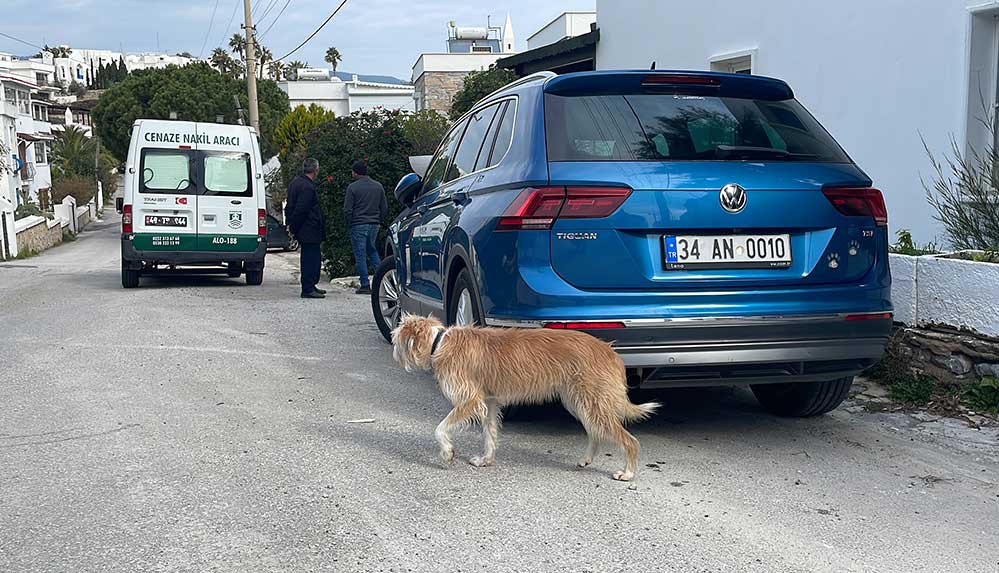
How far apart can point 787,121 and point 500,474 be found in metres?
2.51

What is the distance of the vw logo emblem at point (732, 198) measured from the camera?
4.73 m

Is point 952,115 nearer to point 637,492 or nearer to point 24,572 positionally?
point 637,492

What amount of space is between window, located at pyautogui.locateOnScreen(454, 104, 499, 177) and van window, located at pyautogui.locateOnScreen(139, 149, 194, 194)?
957 centimetres

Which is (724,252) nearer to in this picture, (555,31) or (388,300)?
(388,300)

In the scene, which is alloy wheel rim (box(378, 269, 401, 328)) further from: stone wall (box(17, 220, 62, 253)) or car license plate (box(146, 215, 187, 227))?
stone wall (box(17, 220, 62, 253))

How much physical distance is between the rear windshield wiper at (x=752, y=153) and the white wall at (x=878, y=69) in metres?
3.70

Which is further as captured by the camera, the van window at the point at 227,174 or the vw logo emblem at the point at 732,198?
the van window at the point at 227,174

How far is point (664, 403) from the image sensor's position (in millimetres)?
6277

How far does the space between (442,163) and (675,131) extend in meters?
2.55

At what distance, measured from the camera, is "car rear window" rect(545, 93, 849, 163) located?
492cm

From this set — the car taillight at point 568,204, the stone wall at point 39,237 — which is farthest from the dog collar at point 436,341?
the stone wall at point 39,237

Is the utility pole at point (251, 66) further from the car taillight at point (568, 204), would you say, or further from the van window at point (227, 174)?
the car taillight at point (568, 204)

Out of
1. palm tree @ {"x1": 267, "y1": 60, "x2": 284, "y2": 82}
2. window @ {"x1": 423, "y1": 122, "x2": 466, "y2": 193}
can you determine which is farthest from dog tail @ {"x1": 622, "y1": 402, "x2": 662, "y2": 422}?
palm tree @ {"x1": 267, "y1": 60, "x2": 284, "y2": 82}

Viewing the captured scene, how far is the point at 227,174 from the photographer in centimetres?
1541
